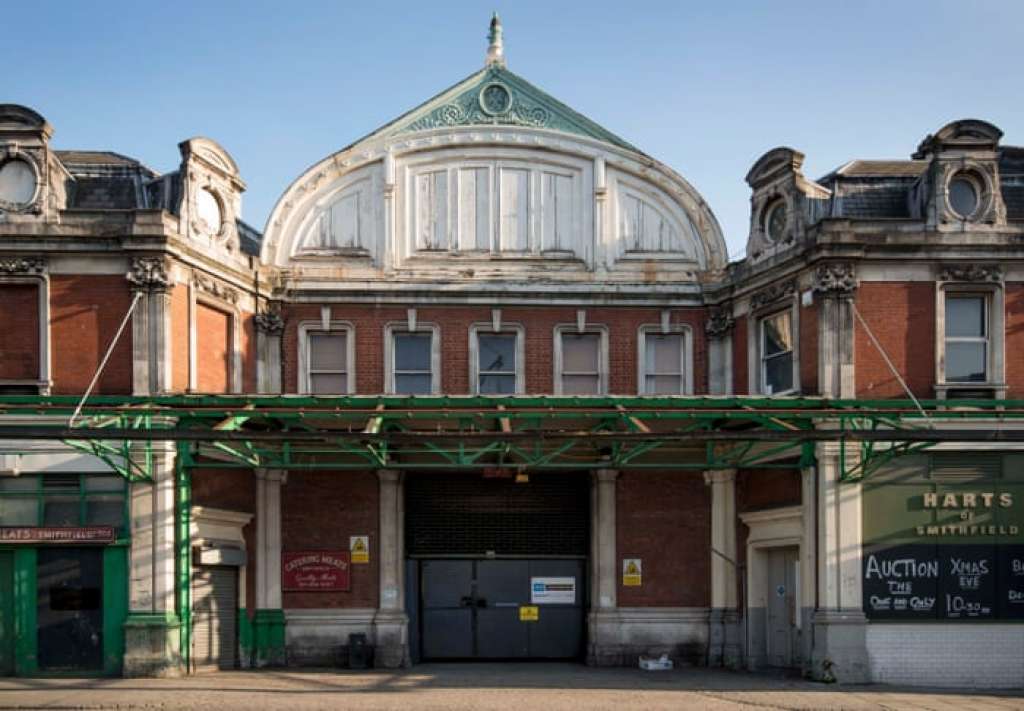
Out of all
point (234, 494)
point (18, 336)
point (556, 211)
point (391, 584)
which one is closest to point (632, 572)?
point (391, 584)

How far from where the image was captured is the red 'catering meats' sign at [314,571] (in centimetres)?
2362

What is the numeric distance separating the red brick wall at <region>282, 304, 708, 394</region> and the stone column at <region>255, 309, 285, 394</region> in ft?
0.54

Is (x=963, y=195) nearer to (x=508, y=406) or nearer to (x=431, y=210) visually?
(x=508, y=406)

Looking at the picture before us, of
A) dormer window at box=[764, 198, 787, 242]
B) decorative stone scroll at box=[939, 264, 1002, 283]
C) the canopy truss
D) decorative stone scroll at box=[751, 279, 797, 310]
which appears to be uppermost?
dormer window at box=[764, 198, 787, 242]

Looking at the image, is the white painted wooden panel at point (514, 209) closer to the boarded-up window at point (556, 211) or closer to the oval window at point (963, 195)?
the boarded-up window at point (556, 211)

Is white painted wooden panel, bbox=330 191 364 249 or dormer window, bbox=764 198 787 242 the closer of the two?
dormer window, bbox=764 198 787 242

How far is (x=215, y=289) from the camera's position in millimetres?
22625

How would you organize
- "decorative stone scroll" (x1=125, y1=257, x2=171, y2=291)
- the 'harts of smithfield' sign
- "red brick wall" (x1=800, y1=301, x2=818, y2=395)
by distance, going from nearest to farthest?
the 'harts of smithfield' sign < "decorative stone scroll" (x1=125, y1=257, x2=171, y2=291) < "red brick wall" (x1=800, y1=301, x2=818, y2=395)

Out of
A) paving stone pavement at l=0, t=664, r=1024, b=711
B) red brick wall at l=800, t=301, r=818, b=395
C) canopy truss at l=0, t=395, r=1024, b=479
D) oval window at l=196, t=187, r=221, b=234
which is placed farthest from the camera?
oval window at l=196, t=187, r=221, b=234

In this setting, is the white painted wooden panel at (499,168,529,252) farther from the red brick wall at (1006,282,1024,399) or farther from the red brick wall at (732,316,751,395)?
the red brick wall at (1006,282,1024,399)

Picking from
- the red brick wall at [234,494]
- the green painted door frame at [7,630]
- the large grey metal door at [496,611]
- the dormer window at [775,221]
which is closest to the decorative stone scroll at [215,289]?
the red brick wall at [234,494]

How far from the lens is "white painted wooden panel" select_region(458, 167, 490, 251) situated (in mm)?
25047

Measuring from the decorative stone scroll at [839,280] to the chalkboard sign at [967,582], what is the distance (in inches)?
189

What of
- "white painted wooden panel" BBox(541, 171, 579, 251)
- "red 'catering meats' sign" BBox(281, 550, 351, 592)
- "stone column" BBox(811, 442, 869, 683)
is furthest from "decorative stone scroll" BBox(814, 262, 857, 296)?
"red 'catering meats' sign" BBox(281, 550, 351, 592)
